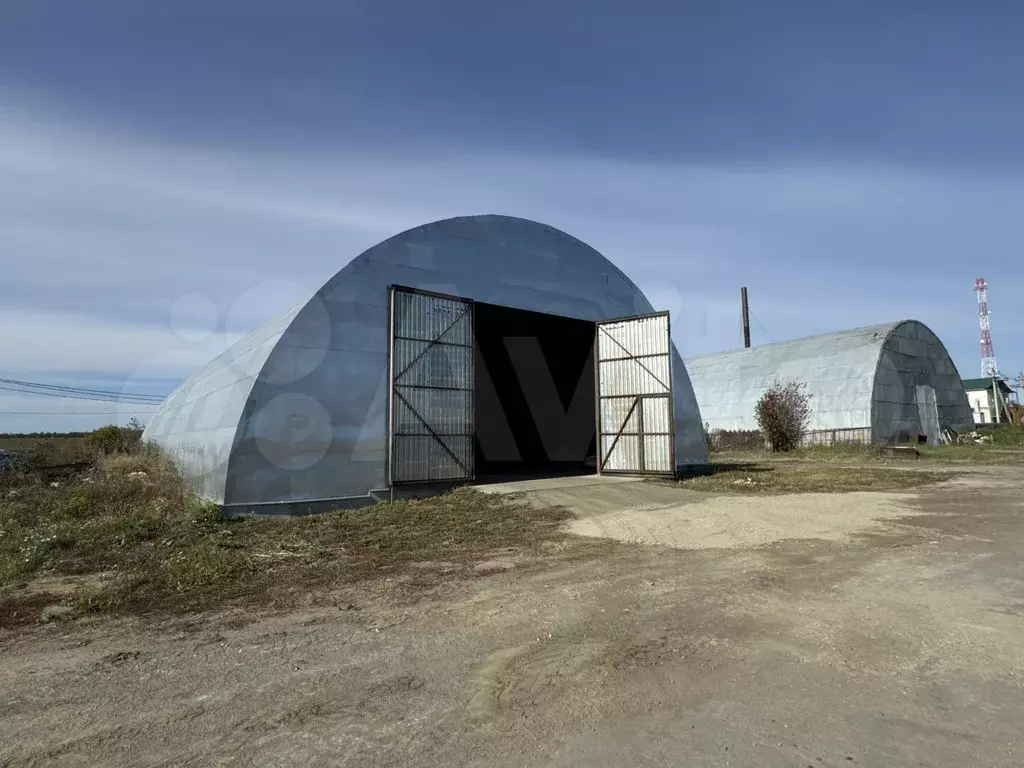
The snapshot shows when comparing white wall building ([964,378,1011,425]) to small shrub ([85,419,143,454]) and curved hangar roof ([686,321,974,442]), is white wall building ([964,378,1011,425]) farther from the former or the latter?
small shrub ([85,419,143,454])

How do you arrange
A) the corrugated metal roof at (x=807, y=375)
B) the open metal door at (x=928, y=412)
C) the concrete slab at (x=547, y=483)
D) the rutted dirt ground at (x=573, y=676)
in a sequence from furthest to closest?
1. the open metal door at (x=928, y=412)
2. the corrugated metal roof at (x=807, y=375)
3. the concrete slab at (x=547, y=483)
4. the rutted dirt ground at (x=573, y=676)

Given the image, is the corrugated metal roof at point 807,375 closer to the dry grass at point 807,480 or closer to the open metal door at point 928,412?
the open metal door at point 928,412

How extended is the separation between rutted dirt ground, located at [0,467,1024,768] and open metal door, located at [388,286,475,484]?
23.2 feet

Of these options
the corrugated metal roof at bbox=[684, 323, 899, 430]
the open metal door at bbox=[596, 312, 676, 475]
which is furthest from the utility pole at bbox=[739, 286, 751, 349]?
the open metal door at bbox=[596, 312, 676, 475]

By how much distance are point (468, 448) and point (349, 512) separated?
359cm

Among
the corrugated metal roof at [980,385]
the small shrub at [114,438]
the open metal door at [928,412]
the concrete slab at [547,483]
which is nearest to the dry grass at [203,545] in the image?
the concrete slab at [547,483]

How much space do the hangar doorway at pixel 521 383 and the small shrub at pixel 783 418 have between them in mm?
9894

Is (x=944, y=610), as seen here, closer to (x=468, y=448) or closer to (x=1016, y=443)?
(x=468, y=448)

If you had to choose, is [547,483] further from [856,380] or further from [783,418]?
[856,380]

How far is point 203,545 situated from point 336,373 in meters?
4.84

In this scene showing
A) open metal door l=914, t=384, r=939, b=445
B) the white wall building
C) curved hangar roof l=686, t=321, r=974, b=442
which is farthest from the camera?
the white wall building

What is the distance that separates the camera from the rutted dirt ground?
10.8 ft

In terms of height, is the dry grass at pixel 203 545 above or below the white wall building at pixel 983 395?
below

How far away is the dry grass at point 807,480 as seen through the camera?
14.4 m
